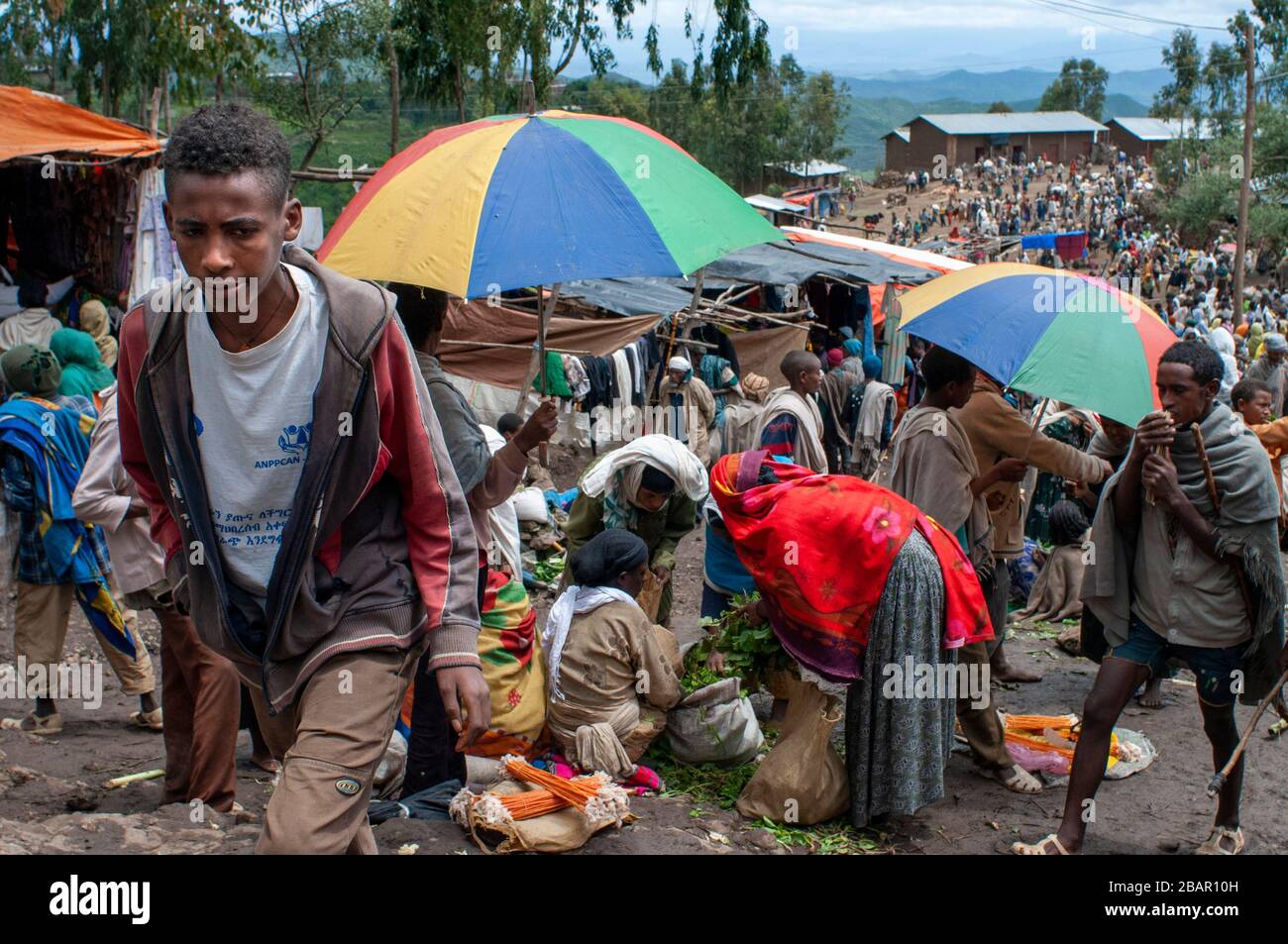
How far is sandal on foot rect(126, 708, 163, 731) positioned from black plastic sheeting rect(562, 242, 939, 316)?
8087 mm

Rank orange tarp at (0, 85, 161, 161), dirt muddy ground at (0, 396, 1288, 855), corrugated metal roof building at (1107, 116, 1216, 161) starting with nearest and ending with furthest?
1. dirt muddy ground at (0, 396, 1288, 855)
2. orange tarp at (0, 85, 161, 161)
3. corrugated metal roof building at (1107, 116, 1216, 161)

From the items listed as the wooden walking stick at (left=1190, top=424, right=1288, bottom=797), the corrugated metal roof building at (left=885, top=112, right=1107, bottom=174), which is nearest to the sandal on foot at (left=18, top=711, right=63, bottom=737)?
the wooden walking stick at (left=1190, top=424, right=1288, bottom=797)

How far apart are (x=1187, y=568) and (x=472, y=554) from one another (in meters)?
2.85

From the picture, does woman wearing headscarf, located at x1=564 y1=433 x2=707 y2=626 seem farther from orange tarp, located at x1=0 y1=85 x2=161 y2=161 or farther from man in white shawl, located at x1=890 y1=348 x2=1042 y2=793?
orange tarp, located at x1=0 y1=85 x2=161 y2=161

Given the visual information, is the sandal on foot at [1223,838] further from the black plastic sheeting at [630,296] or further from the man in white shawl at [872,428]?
the black plastic sheeting at [630,296]

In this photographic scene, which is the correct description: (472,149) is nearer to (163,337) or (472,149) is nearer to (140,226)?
(163,337)

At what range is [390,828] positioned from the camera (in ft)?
13.2

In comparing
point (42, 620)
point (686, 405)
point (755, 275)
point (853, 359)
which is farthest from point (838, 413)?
point (42, 620)

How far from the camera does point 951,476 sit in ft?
17.8

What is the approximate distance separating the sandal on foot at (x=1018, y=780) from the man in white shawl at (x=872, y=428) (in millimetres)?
7676

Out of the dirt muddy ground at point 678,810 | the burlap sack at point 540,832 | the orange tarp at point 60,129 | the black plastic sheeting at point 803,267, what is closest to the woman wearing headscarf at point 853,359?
the black plastic sheeting at point 803,267

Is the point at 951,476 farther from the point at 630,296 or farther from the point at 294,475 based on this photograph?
the point at 630,296

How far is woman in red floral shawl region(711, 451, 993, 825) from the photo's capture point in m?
4.52

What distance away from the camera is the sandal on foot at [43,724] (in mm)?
5805
